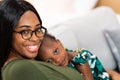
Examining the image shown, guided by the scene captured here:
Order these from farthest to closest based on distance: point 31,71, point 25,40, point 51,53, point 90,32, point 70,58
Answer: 1. point 90,32
2. point 70,58
3. point 51,53
4. point 25,40
5. point 31,71

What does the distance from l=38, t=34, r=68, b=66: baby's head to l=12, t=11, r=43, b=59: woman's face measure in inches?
4.9

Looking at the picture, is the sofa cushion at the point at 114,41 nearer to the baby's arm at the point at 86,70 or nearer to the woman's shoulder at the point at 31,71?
the baby's arm at the point at 86,70

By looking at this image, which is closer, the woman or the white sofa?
the woman

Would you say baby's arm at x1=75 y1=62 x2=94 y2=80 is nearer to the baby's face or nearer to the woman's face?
the baby's face

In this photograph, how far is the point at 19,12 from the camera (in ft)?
3.67

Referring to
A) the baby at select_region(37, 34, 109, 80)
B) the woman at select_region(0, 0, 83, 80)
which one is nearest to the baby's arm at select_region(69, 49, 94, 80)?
the baby at select_region(37, 34, 109, 80)

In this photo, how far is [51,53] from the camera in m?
1.31

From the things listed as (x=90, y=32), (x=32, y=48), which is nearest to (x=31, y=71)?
(x=32, y=48)

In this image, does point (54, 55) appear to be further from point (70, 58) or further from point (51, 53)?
point (70, 58)

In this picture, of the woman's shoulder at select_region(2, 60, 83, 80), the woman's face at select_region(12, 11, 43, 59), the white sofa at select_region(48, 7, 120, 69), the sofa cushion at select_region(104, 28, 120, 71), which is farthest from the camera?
the sofa cushion at select_region(104, 28, 120, 71)

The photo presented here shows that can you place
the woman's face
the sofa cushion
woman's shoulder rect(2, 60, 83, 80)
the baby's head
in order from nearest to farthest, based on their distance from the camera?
woman's shoulder rect(2, 60, 83, 80) → the woman's face → the baby's head → the sofa cushion

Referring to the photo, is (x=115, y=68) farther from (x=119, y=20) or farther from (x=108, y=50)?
(x=119, y=20)

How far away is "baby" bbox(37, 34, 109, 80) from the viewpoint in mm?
1309

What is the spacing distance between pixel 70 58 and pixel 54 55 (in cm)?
14
